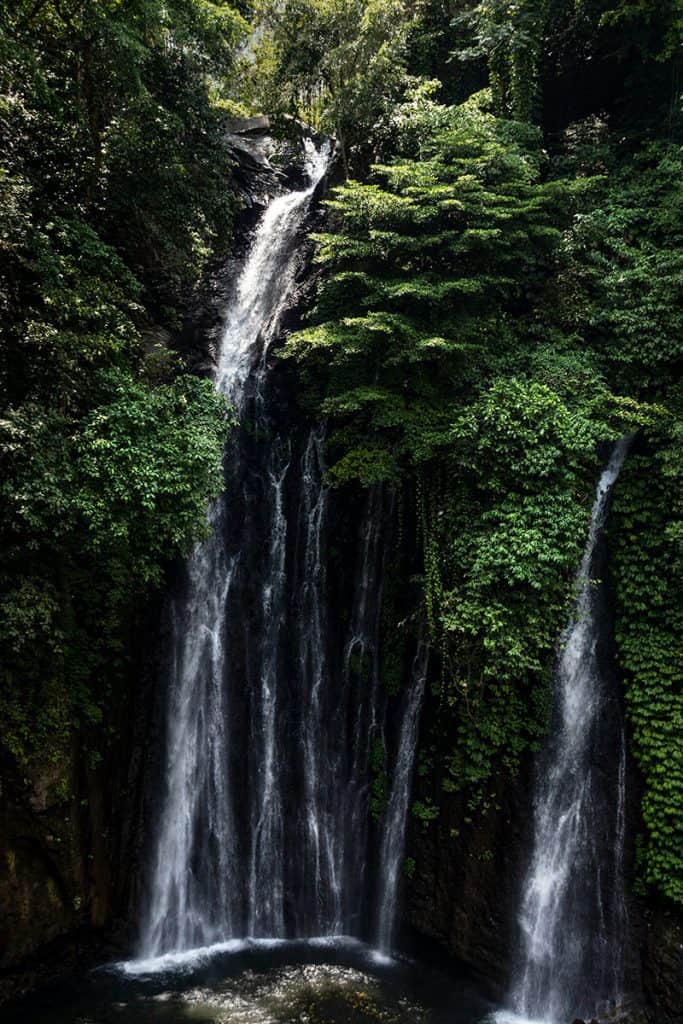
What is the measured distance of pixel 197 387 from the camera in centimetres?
1008

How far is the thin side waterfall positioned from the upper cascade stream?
0.02 metres

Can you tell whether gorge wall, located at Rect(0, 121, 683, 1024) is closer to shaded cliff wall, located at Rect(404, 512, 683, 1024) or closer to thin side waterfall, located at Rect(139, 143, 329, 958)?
shaded cliff wall, located at Rect(404, 512, 683, 1024)

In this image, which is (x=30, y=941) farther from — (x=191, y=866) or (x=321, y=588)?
(x=321, y=588)

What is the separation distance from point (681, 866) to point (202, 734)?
6.90 metres

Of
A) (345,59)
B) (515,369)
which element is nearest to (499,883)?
(515,369)

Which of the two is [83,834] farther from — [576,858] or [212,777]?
[576,858]

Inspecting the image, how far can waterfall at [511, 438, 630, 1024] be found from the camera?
8281 mm

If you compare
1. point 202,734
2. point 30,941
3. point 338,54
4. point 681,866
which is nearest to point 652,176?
point 338,54

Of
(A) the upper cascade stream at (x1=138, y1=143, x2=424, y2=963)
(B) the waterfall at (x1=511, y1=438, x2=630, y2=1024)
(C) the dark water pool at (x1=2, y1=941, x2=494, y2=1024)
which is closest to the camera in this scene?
(C) the dark water pool at (x1=2, y1=941, x2=494, y2=1024)

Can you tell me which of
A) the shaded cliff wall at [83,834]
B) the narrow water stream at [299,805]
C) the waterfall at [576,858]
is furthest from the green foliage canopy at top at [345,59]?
the waterfall at [576,858]

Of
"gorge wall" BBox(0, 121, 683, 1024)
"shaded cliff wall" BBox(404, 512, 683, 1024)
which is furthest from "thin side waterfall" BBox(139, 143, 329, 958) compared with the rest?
"shaded cliff wall" BBox(404, 512, 683, 1024)

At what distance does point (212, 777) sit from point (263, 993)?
3043 mm

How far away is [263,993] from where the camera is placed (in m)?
8.48

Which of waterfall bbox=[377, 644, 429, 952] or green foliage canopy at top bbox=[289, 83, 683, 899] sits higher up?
green foliage canopy at top bbox=[289, 83, 683, 899]
